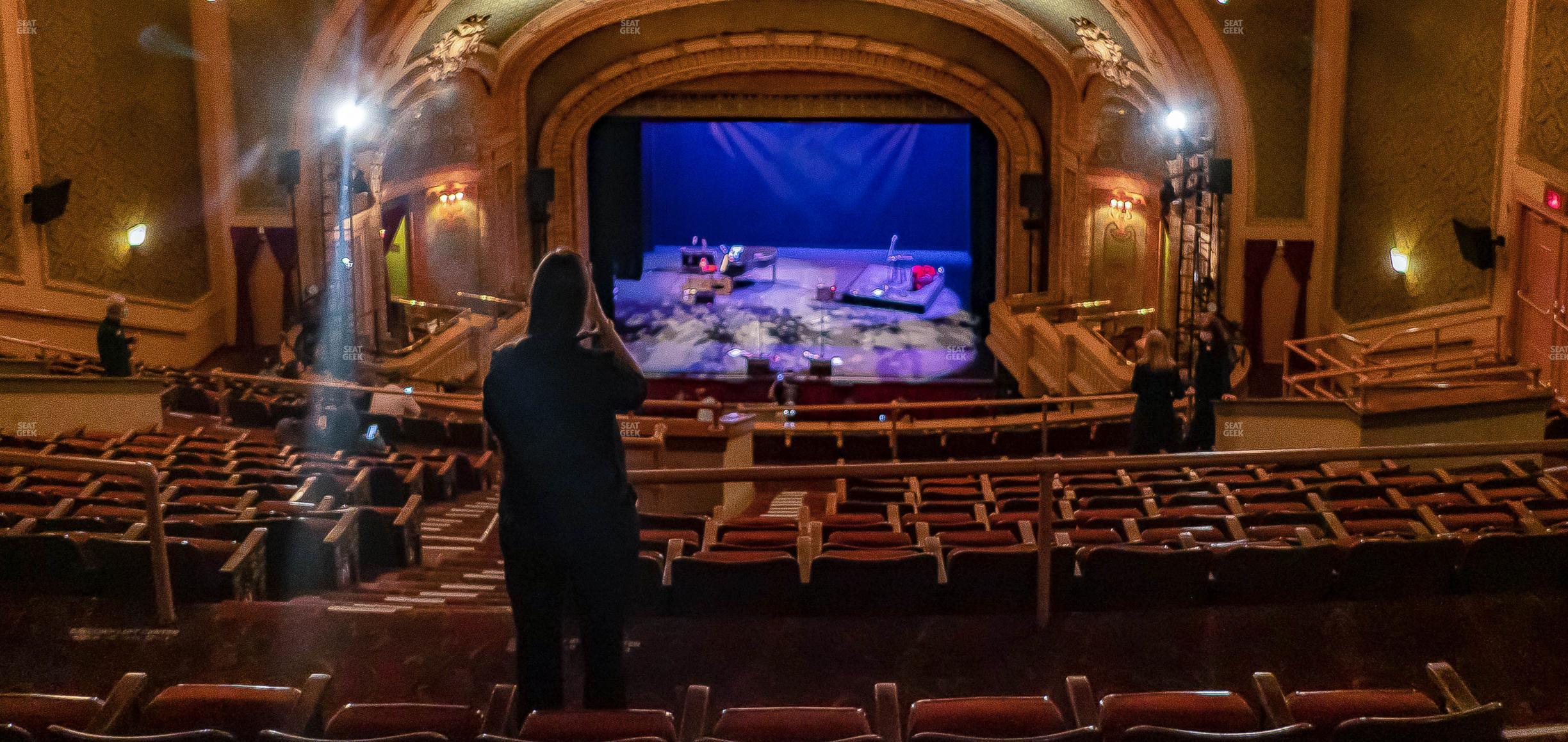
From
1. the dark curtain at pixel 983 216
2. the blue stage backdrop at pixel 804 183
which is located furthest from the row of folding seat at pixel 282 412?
the blue stage backdrop at pixel 804 183

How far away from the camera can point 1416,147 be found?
14195mm

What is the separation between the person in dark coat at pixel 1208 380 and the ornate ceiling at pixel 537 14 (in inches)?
293

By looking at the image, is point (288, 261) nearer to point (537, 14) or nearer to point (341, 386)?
point (537, 14)

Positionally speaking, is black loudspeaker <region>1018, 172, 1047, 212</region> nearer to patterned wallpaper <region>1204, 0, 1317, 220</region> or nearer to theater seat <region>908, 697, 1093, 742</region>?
patterned wallpaper <region>1204, 0, 1317, 220</region>

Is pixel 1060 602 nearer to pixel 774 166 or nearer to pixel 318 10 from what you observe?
pixel 318 10

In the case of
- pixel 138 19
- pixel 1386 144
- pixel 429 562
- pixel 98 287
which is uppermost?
pixel 138 19

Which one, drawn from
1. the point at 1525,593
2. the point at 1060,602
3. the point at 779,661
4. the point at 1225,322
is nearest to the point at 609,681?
the point at 779,661

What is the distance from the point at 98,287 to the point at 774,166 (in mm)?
12558

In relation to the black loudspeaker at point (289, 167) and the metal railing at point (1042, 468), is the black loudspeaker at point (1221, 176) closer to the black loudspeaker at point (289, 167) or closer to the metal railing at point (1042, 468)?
the black loudspeaker at point (289, 167)

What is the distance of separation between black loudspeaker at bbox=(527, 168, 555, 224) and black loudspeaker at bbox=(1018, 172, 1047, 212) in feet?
22.8

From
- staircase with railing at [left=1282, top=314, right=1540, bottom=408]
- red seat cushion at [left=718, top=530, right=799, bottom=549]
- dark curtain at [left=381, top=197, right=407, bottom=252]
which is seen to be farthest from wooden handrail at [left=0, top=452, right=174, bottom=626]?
dark curtain at [left=381, top=197, right=407, bottom=252]

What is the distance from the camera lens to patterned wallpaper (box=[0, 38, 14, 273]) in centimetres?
1375

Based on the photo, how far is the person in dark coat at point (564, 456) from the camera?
11.5ft

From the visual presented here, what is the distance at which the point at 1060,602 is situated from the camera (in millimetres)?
4738
